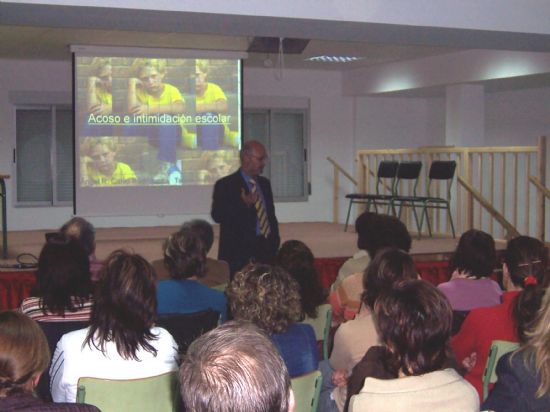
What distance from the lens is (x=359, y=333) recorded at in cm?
283

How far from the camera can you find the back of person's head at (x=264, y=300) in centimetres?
263

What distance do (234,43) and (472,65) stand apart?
2955 mm

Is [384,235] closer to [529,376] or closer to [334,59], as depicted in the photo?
[529,376]

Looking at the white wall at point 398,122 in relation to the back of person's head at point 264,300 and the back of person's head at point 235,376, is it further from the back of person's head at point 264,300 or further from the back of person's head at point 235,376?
Result: the back of person's head at point 235,376

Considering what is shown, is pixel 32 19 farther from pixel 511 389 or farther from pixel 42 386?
pixel 511 389

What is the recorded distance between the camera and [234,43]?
353 inches

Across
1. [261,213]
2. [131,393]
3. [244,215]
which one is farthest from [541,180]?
[131,393]

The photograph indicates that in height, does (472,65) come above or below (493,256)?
above

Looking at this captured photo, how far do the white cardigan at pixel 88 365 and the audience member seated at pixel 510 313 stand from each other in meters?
1.11

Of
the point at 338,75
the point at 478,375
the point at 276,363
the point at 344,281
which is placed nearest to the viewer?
the point at 276,363

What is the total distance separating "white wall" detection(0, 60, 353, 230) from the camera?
10.7 metres

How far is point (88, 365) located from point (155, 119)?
6168mm

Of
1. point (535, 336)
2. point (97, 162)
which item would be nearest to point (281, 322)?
point (535, 336)

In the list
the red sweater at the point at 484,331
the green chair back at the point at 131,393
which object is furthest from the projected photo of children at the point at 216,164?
the green chair back at the point at 131,393
